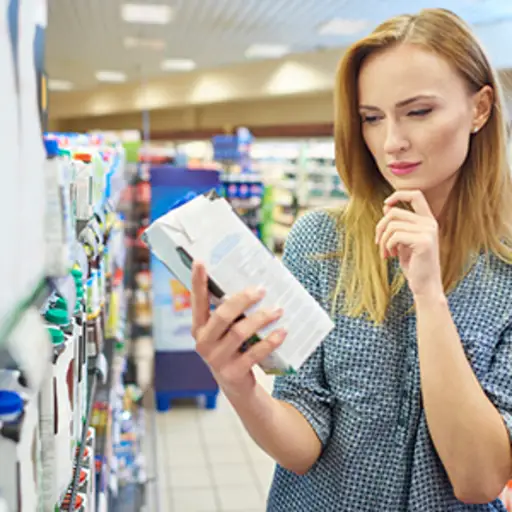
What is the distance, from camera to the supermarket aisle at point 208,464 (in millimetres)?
3784

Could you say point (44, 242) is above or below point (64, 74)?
below

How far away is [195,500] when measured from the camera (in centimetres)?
379

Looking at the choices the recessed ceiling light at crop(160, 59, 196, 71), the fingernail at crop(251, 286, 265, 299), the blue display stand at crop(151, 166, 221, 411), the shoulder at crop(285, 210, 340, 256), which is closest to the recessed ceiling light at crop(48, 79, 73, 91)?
the recessed ceiling light at crop(160, 59, 196, 71)

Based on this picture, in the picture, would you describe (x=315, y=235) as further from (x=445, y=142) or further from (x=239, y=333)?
(x=239, y=333)

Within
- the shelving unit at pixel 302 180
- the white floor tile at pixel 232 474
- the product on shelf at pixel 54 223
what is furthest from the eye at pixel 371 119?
the shelving unit at pixel 302 180

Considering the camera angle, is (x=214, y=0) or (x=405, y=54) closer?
(x=405, y=54)

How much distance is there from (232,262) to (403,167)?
475 millimetres

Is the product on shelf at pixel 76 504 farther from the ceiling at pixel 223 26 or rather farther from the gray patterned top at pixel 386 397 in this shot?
the ceiling at pixel 223 26

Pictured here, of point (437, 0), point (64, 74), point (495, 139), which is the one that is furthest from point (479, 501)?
point (64, 74)

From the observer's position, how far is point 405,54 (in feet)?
3.55

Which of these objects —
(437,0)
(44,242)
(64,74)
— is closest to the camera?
(44,242)

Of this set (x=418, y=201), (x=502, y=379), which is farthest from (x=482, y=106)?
(x=502, y=379)

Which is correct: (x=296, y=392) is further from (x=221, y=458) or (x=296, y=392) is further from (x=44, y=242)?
(x=221, y=458)

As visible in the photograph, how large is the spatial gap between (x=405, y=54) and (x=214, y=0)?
7.59m
